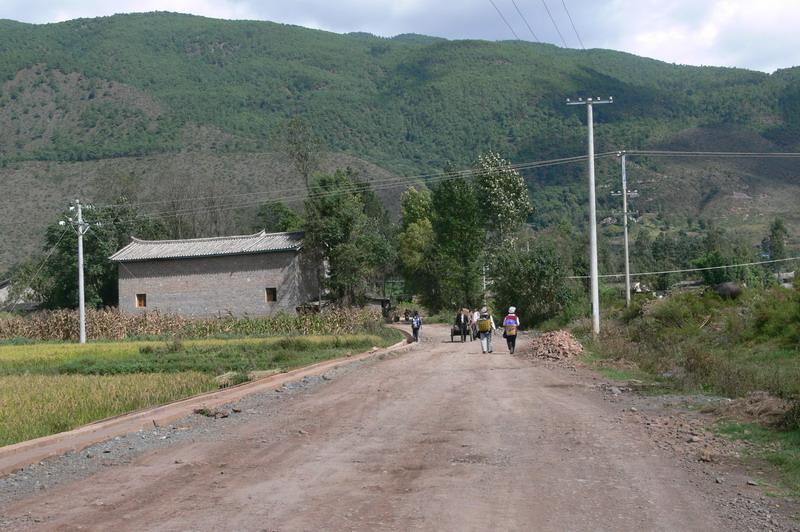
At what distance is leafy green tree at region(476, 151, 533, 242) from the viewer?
79375 mm

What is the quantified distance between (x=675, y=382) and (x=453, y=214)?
57876 mm

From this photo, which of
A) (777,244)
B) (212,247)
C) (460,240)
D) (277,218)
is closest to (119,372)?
(212,247)

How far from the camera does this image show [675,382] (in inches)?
749

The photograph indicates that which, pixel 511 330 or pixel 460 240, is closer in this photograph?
pixel 511 330

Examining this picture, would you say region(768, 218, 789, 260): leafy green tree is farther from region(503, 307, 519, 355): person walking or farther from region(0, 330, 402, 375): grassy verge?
region(503, 307, 519, 355): person walking

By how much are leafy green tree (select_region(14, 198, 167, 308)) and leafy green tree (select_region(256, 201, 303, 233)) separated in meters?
14.5

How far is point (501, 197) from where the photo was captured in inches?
3118

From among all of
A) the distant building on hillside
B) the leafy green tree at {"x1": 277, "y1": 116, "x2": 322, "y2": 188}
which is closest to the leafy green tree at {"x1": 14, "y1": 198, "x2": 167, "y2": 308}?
the distant building on hillside

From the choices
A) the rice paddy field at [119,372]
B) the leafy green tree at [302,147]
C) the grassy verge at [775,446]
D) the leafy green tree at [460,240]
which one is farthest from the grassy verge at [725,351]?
the leafy green tree at [302,147]

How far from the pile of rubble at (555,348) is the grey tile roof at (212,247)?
117 ft

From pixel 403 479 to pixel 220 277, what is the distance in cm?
5716

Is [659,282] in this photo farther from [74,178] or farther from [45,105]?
[45,105]

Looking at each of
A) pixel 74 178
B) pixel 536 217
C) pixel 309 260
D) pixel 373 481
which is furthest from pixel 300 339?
pixel 536 217

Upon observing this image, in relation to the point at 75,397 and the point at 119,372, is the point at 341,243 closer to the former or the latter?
the point at 119,372
